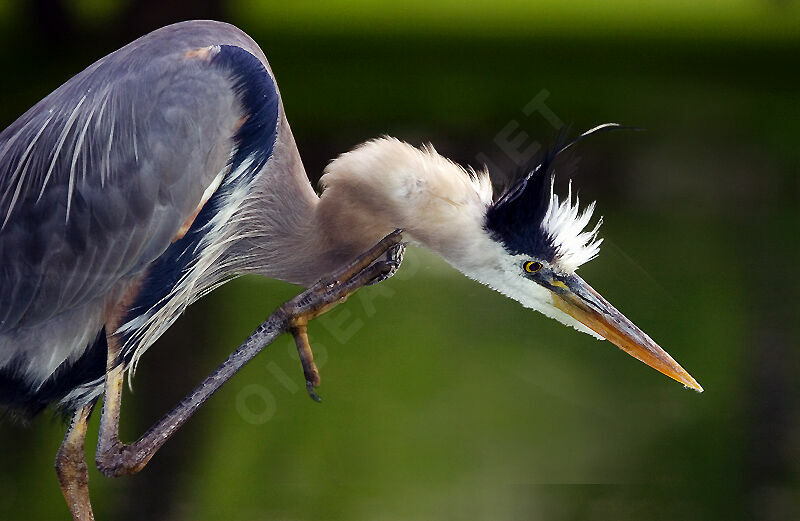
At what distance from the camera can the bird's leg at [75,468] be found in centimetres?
186

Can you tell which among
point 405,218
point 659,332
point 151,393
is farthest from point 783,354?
point 405,218

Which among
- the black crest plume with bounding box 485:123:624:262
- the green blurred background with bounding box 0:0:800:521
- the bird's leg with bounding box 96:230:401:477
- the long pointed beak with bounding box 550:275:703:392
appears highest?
the black crest plume with bounding box 485:123:624:262

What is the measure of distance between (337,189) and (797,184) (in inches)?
186

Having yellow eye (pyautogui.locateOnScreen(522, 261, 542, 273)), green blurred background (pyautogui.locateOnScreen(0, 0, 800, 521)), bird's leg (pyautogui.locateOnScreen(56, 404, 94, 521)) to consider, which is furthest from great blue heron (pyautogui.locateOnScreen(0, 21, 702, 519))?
green blurred background (pyautogui.locateOnScreen(0, 0, 800, 521))

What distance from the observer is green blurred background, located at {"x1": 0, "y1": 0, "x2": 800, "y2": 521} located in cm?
367

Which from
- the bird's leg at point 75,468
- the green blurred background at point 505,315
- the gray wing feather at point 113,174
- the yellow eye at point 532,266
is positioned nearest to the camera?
the gray wing feather at point 113,174

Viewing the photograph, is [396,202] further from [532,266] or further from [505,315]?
[505,315]

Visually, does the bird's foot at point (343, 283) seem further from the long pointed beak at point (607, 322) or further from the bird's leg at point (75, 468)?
the bird's leg at point (75, 468)

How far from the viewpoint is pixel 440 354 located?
4.20m

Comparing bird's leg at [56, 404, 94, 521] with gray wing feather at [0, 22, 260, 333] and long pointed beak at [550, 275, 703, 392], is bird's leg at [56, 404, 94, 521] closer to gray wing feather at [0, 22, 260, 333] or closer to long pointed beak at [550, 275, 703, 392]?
gray wing feather at [0, 22, 260, 333]

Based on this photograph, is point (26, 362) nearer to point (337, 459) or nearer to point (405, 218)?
point (405, 218)

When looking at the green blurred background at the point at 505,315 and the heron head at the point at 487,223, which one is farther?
the green blurred background at the point at 505,315

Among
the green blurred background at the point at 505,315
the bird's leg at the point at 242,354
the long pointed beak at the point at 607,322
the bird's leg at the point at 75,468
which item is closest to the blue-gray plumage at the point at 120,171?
the bird's leg at the point at 242,354

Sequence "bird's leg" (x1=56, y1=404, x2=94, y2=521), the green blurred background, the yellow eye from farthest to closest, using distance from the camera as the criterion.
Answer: the green blurred background → "bird's leg" (x1=56, y1=404, x2=94, y2=521) → the yellow eye
